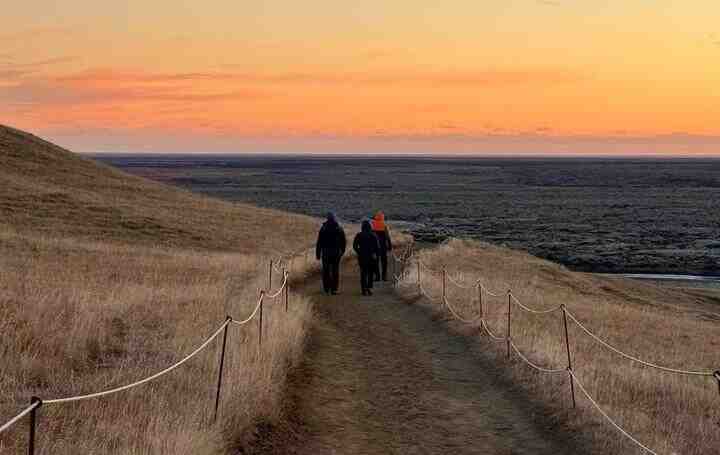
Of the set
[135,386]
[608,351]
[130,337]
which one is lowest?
[608,351]

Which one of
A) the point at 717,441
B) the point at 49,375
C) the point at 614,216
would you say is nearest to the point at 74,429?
the point at 49,375

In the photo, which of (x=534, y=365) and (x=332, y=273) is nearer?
(x=534, y=365)

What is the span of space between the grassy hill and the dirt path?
0.53m

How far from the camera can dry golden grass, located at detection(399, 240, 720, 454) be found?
1097 cm

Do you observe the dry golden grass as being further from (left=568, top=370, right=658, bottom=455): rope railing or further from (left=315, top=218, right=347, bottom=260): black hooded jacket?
(left=315, top=218, right=347, bottom=260): black hooded jacket

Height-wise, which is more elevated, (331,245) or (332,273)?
(331,245)

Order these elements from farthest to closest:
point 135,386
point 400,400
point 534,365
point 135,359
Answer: point 534,365, point 400,400, point 135,359, point 135,386

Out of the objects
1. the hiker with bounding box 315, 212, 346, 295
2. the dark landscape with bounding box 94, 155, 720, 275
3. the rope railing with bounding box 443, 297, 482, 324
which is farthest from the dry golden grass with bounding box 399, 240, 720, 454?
the dark landscape with bounding box 94, 155, 720, 275

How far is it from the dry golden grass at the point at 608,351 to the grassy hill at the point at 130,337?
392 cm

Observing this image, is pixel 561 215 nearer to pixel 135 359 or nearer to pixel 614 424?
pixel 614 424

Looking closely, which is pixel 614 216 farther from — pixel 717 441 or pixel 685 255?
pixel 717 441

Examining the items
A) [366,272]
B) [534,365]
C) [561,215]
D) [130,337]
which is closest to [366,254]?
[366,272]

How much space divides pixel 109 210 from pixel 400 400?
31.4m

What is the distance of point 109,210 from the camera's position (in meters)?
40.3
